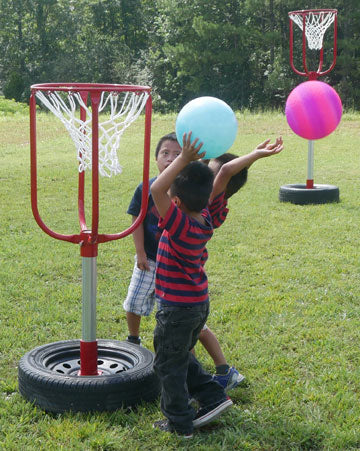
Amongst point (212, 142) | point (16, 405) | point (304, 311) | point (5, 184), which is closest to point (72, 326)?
point (16, 405)

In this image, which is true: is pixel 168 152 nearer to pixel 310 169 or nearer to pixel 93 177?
pixel 93 177

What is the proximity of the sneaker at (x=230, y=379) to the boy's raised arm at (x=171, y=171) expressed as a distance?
3.58ft

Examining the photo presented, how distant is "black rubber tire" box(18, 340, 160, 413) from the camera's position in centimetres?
298

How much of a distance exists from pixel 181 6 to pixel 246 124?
18027 millimetres

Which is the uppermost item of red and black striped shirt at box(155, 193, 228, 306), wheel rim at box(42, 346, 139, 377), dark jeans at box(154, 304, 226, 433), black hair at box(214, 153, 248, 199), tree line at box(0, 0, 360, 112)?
tree line at box(0, 0, 360, 112)

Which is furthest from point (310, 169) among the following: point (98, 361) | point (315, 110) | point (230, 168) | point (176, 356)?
point (176, 356)

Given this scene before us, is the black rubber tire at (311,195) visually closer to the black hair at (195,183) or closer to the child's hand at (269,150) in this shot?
the child's hand at (269,150)

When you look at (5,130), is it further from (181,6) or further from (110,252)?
(181,6)

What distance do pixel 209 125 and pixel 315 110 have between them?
13.8 ft

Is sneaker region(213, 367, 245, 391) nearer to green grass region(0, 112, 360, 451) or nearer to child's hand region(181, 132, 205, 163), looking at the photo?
green grass region(0, 112, 360, 451)

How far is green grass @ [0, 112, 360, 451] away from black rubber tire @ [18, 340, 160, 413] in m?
0.06

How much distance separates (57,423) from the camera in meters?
2.94

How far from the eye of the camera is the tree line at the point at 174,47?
103 ft

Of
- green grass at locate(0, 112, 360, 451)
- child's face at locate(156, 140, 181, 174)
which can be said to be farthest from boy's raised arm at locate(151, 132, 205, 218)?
green grass at locate(0, 112, 360, 451)
